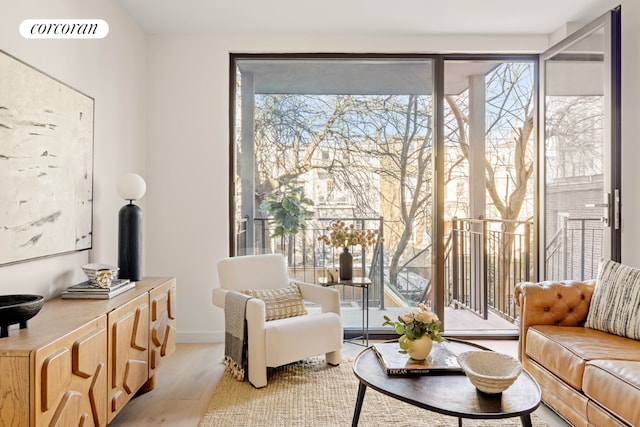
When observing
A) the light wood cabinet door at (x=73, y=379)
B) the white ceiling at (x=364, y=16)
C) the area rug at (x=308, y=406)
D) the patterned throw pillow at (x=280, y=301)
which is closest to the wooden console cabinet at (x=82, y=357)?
the light wood cabinet door at (x=73, y=379)

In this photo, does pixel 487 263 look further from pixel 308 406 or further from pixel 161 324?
pixel 161 324

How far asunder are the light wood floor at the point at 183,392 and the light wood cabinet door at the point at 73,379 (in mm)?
523

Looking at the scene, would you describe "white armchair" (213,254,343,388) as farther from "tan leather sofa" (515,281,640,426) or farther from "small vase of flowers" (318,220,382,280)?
"tan leather sofa" (515,281,640,426)

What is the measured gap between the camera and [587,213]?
3.33 metres

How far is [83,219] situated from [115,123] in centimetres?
88

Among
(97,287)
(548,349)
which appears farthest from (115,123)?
(548,349)

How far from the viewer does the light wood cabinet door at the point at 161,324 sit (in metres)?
2.70

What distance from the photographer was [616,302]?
8.43ft

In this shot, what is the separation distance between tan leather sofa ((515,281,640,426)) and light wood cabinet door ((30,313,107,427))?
223 centimetres

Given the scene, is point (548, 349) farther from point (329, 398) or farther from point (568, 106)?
point (568, 106)

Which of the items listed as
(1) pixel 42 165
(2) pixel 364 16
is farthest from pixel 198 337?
(2) pixel 364 16

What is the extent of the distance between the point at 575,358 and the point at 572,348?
8cm

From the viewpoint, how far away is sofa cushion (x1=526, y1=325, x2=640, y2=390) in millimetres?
2227

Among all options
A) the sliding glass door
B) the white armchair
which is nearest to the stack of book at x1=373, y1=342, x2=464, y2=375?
the white armchair
